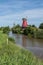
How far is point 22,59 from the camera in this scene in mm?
7984

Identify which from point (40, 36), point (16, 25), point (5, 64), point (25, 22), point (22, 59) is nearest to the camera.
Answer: point (5, 64)

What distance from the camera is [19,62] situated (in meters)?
7.55

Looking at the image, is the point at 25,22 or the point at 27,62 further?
→ the point at 25,22

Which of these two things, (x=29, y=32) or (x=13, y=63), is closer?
(x=13, y=63)

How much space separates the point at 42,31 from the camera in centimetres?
4538

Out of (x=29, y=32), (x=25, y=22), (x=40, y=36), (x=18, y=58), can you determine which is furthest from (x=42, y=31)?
(x=18, y=58)

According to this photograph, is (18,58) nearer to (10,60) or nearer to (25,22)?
(10,60)

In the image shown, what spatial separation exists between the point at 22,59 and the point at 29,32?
44.0m

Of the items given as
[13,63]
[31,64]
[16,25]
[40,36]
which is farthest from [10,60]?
[16,25]

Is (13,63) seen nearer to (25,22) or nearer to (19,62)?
(19,62)

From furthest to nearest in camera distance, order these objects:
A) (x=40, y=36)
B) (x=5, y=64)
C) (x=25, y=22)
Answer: (x=25, y=22)
(x=40, y=36)
(x=5, y=64)

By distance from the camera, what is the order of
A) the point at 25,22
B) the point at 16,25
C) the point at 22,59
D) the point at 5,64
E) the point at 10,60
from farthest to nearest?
1. the point at 16,25
2. the point at 25,22
3. the point at 22,59
4. the point at 10,60
5. the point at 5,64

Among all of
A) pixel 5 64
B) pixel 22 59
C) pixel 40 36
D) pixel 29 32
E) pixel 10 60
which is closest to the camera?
pixel 5 64

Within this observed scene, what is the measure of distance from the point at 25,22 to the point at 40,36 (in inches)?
1245
